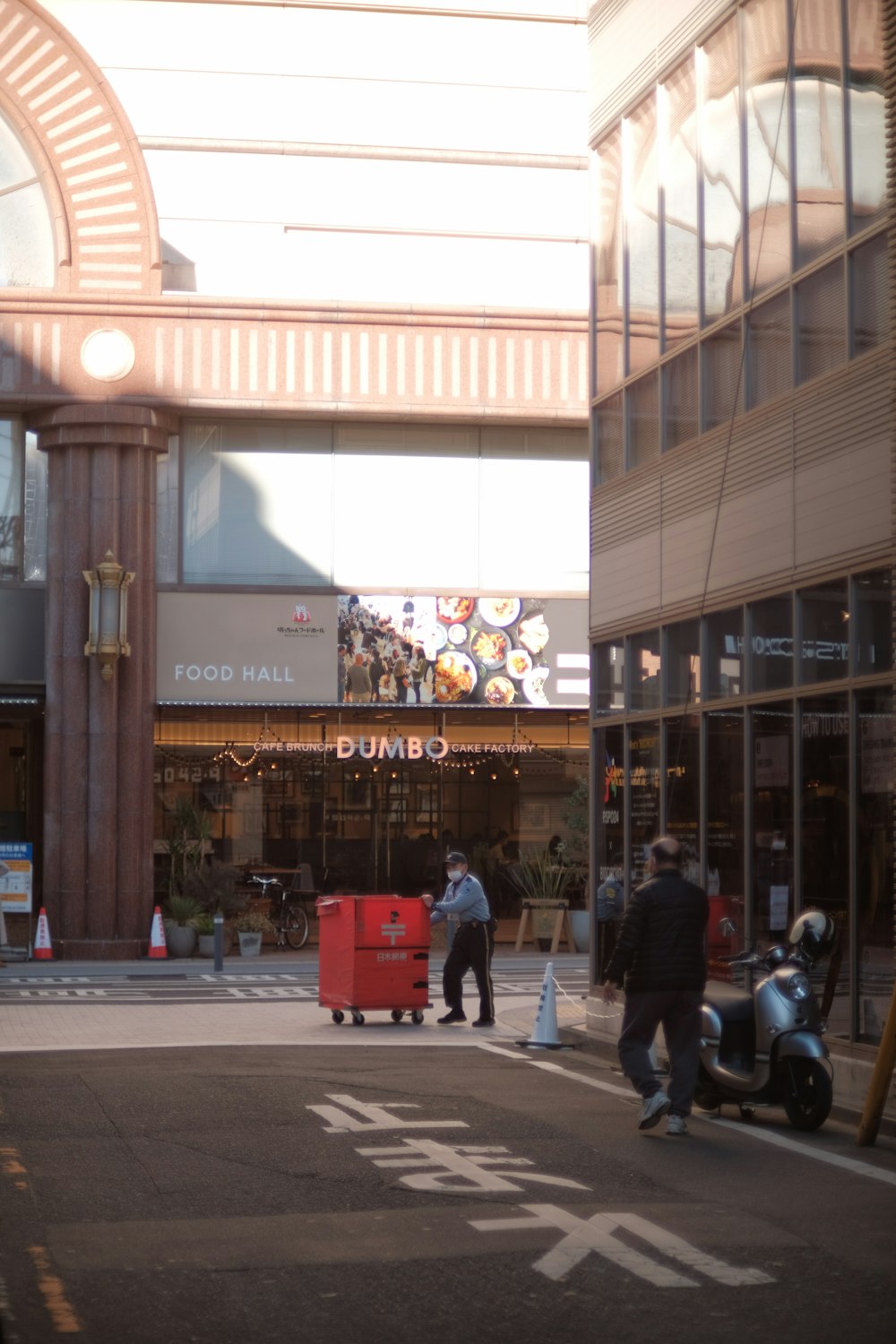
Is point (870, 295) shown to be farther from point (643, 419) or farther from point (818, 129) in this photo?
point (643, 419)

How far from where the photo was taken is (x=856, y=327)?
13.5 m

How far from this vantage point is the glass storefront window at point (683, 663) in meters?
16.2

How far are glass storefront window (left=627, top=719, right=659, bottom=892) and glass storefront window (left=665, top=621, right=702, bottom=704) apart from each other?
0.53 m

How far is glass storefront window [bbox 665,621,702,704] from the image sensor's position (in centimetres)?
1617

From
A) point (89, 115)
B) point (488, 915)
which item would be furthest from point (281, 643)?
point (488, 915)

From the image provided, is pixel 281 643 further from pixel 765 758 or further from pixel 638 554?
pixel 765 758

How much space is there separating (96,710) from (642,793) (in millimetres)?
12484

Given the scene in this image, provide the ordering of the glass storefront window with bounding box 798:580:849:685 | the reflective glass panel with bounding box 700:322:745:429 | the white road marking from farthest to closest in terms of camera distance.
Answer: the reflective glass panel with bounding box 700:322:745:429, the glass storefront window with bounding box 798:580:849:685, the white road marking

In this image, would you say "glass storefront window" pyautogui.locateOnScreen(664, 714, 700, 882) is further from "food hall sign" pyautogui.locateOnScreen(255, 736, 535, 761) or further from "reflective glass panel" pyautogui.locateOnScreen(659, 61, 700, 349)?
"food hall sign" pyautogui.locateOnScreen(255, 736, 535, 761)

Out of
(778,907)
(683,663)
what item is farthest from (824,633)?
(683,663)

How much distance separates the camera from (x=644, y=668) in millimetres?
17469

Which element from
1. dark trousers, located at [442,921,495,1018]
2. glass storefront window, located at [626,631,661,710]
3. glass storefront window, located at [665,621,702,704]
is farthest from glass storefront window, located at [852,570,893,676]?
dark trousers, located at [442,921,495,1018]

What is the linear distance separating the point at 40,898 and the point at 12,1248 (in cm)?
2149

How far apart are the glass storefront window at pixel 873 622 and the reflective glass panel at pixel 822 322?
5.82 ft
